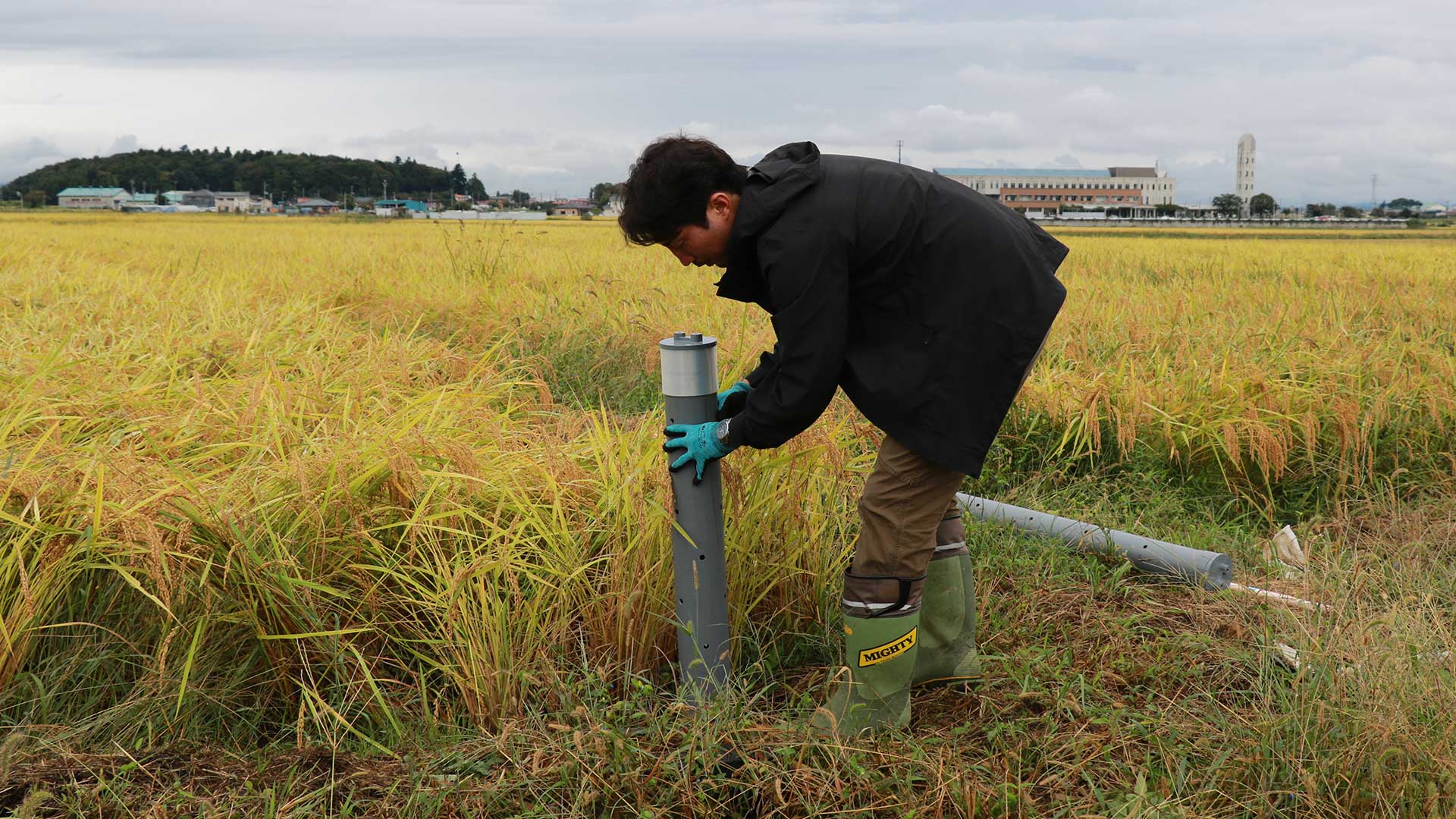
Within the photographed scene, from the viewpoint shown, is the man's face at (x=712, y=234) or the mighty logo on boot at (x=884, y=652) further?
the mighty logo on boot at (x=884, y=652)

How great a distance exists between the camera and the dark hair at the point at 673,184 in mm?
1957

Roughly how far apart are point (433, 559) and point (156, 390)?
5.34 ft

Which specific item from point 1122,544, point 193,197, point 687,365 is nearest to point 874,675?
point 687,365

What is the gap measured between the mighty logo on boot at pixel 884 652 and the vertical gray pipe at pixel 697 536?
0.33m

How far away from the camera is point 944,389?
6.63 feet

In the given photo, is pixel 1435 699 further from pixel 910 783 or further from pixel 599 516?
pixel 599 516

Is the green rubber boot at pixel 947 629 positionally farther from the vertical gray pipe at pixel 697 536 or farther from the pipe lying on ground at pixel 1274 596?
the pipe lying on ground at pixel 1274 596

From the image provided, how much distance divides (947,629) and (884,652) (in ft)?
1.31

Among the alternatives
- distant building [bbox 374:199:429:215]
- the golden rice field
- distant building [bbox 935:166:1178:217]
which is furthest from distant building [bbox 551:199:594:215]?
the golden rice field

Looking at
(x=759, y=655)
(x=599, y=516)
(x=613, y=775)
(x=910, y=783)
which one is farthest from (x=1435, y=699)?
(x=599, y=516)

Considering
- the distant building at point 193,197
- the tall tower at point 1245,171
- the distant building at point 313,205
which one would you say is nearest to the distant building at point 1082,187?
the tall tower at point 1245,171

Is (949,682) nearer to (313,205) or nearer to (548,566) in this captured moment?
(548,566)

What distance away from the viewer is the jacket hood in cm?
196

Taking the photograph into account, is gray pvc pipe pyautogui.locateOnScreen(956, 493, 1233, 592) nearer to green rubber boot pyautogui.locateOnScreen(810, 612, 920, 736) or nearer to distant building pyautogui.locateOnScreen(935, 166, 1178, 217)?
green rubber boot pyautogui.locateOnScreen(810, 612, 920, 736)
